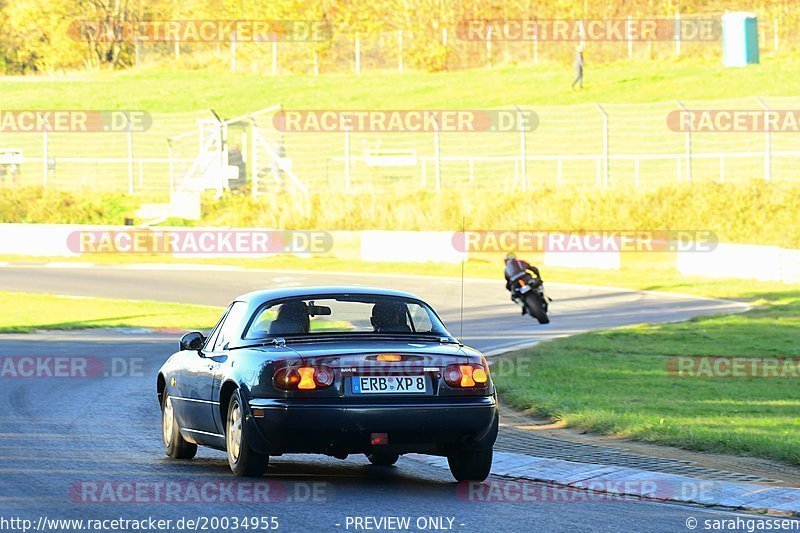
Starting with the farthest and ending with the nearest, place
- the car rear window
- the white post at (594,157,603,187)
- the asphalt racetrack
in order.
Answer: the white post at (594,157,603,187) < the car rear window < the asphalt racetrack

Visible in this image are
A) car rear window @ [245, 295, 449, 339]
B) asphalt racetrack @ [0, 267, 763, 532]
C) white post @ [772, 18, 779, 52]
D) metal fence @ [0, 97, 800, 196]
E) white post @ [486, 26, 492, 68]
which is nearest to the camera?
asphalt racetrack @ [0, 267, 763, 532]

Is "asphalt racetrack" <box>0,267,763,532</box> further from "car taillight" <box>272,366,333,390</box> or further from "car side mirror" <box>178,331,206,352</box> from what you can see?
"car side mirror" <box>178,331,206,352</box>

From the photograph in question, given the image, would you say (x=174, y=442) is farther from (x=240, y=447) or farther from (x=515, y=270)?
(x=515, y=270)

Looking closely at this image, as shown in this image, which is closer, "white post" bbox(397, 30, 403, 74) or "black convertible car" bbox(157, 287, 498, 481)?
"black convertible car" bbox(157, 287, 498, 481)

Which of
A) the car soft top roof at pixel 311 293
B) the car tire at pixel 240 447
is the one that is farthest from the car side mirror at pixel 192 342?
the car tire at pixel 240 447

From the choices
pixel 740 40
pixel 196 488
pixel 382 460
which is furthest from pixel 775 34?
pixel 196 488

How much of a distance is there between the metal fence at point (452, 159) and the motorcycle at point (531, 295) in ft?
51.8

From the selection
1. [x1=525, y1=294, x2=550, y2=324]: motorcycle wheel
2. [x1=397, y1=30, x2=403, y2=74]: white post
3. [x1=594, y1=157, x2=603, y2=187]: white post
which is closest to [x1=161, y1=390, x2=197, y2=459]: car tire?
[x1=525, y1=294, x2=550, y2=324]: motorcycle wheel

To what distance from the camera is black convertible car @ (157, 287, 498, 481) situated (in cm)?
883

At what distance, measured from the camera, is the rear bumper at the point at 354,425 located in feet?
28.8

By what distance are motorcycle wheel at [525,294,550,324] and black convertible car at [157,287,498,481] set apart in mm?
15057

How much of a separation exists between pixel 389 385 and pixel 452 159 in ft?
120

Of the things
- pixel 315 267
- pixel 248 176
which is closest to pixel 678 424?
pixel 315 267

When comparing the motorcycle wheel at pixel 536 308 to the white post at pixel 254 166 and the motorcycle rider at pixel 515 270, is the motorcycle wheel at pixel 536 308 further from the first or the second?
the white post at pixel 254 166
